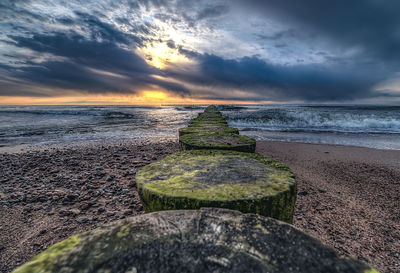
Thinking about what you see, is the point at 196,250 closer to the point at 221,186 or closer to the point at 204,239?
Answer: the point at 204,239

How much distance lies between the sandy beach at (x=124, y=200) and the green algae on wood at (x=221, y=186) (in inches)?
60.4

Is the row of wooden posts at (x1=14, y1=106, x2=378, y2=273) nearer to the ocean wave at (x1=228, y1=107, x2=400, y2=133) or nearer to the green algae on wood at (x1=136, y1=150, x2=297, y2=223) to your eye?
the green algae on wood at (x1=136, y1=150, x2=297, y2=223)

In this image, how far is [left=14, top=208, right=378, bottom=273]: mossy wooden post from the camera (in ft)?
2.43

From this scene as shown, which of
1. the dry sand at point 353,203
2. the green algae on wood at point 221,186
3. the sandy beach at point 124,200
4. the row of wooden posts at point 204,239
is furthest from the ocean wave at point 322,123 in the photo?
the row of wooden posts at point 204,239

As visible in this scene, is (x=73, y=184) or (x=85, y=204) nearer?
(x=85, y=204)

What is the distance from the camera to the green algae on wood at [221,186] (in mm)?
1113

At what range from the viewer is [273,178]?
138 cm

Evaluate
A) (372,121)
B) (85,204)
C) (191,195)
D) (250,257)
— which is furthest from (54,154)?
(372,121)

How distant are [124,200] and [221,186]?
2424mm

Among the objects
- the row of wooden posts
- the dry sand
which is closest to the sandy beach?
the dry sand

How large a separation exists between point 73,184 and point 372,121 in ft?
59.4

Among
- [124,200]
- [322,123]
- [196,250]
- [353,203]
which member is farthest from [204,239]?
[322,123]

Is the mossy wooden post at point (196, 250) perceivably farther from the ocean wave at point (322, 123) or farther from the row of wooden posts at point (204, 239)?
the ocean wave at point (322, 123)

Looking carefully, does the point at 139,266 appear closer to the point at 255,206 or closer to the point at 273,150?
the point at 255,206
